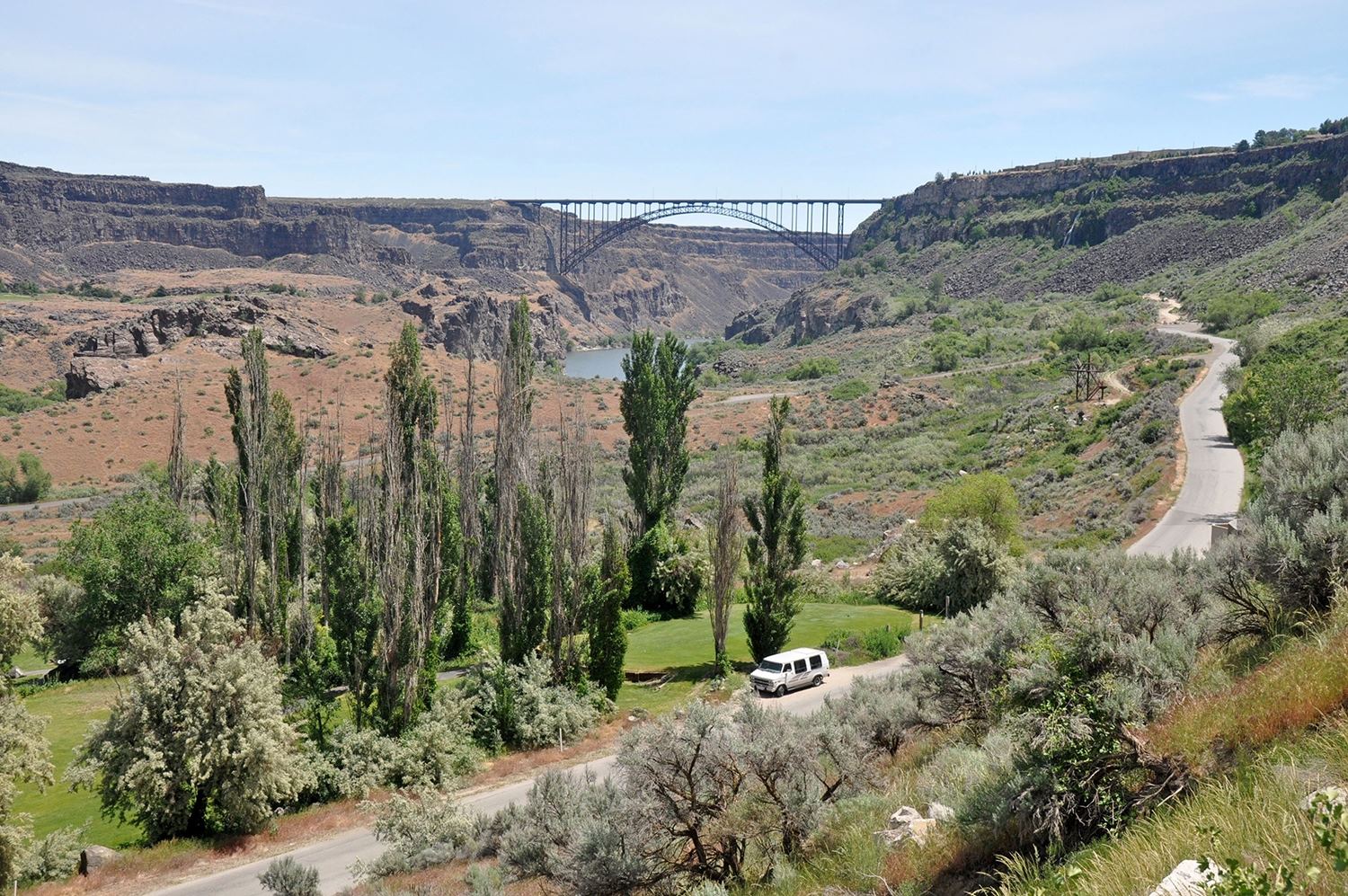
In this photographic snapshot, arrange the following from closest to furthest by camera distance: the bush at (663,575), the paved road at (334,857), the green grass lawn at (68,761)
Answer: the paved road at (334,857), the green grass lawn at (68,761), the bush at (663,575)

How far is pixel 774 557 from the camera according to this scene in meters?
26.5

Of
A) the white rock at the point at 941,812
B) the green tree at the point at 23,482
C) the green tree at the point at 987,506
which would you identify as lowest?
the green tree at the point at 23,482

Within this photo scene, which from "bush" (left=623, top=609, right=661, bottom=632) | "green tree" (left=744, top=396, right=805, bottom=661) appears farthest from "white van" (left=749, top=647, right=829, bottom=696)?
"bush" (left=623, top=609, right=661, bottom=632)

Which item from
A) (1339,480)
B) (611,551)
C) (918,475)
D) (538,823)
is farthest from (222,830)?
(918,475)

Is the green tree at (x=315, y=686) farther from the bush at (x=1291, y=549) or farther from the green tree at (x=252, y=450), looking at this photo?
the bush at (x=1291, y=549)

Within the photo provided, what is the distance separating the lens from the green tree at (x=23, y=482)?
220 ft

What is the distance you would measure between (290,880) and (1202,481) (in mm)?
37210

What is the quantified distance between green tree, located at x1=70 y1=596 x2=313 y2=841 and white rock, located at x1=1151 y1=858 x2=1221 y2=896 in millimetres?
16637

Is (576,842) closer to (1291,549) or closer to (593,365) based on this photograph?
(1291,549)

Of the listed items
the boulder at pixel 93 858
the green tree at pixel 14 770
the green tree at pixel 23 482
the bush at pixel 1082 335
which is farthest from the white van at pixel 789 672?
the bush at pixel 1082 335

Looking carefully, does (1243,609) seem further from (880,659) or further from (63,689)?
(63,689)

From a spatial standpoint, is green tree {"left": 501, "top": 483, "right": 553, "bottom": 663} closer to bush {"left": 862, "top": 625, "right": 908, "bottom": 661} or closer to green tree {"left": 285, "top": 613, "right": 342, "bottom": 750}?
green tree {"left": 285, "top": 613, "right": 342, "bottom": 750}

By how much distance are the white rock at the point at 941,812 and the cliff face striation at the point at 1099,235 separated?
8208 centimetres

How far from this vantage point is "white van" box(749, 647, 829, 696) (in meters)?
24.8
